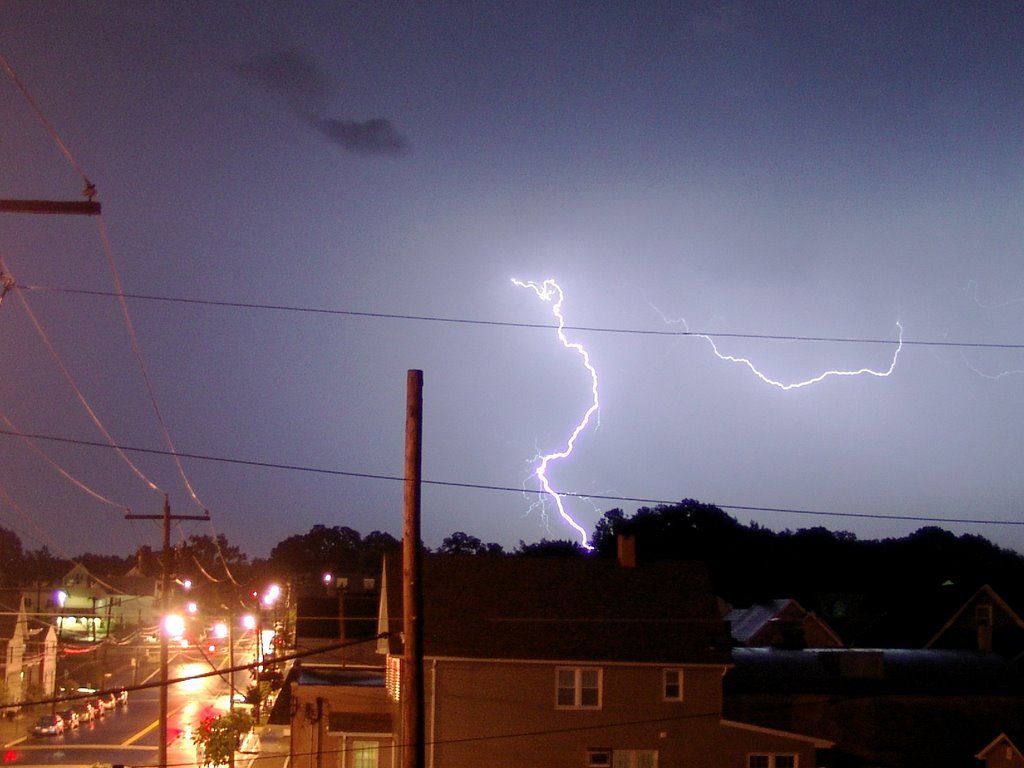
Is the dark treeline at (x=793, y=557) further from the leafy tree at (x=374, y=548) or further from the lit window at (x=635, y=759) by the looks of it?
the lit window at (x=635, y=759)

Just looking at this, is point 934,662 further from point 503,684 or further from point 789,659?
point 503,684

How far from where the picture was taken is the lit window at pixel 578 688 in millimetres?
30562

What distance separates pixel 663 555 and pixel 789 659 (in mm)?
59802

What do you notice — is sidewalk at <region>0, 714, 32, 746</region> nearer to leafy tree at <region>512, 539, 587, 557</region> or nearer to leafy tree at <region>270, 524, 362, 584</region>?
leafy tree at <region>512, 539, 587, 557</region>

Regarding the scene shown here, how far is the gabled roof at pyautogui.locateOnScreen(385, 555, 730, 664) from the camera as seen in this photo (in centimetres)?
3083

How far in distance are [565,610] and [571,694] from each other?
2807mm

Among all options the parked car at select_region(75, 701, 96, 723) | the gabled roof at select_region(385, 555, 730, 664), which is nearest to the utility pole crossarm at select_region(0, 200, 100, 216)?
the gabled roof at select_region(385, 555, 730, 664)

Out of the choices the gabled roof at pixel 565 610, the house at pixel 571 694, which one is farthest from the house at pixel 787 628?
the house at pixel 571 694

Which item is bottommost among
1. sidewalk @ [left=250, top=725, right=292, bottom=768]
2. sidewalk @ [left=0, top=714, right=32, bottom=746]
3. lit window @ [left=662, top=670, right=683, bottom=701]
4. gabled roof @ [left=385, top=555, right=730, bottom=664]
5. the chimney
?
sidewalk @ [left=0, top=714, right=32, bottom=746]

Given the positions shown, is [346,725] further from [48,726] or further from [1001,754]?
[48,726]

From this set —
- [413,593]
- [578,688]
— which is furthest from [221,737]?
[413,593]

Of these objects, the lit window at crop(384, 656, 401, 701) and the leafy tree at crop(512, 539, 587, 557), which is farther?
the leafy tree at crop(512, 539, 587, 557)

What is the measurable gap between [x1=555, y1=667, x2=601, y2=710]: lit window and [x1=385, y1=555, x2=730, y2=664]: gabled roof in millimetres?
402

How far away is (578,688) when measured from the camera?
30.7 meters
